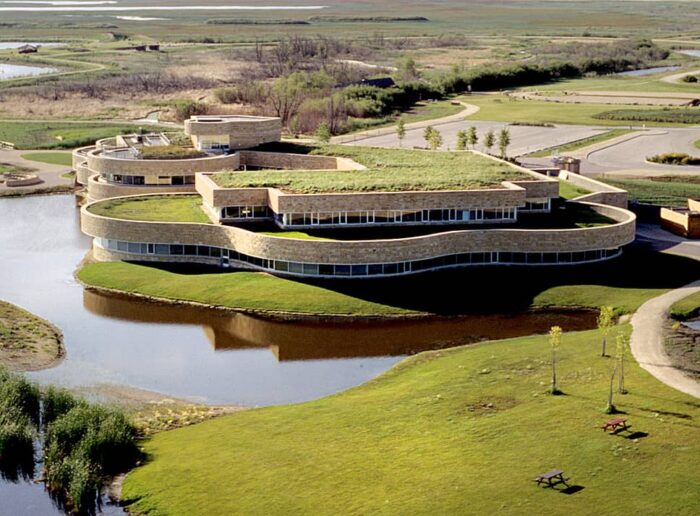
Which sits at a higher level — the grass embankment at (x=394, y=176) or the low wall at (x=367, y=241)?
the grass embankment at (x=394, y=176)

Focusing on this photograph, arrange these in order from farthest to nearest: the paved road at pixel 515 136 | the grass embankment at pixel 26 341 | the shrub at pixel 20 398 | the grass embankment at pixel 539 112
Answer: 1. the grass embankment at pixel 539 112
2. the paved road at pixel 515 136
3. the grass embankment at pixel 26 341
4. the shrub at pixel 20 398

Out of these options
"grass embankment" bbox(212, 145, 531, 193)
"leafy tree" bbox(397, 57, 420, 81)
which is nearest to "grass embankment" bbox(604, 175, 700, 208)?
"grass embankment" bbox(212, 145, 531, 193)

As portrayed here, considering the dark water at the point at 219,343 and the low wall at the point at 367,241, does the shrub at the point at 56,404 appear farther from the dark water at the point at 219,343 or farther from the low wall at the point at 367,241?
the low wall at the point at 367,241

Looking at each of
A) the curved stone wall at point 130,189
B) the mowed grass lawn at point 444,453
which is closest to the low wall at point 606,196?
the curved stone wall at point 130,189

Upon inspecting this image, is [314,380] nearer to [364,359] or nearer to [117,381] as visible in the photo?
[364,359]

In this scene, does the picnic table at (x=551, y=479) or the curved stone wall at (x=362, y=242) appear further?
the curved stone wall at (x=362, y=242)

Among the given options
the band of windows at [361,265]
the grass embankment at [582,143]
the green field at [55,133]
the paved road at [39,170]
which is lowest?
the paved road at [39,170]

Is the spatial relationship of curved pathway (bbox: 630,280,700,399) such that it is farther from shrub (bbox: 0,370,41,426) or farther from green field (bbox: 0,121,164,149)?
green field (bbox: 0,121,164,149)

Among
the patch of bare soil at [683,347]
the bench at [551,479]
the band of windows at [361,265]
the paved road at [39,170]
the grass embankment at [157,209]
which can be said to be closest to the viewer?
the bench at [551,479]
